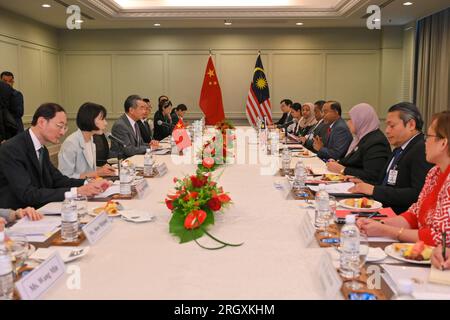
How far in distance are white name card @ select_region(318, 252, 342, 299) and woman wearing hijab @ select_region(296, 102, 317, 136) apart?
19.1ft

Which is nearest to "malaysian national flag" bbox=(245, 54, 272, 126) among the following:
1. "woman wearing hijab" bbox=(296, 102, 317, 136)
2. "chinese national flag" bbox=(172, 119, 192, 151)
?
"woman wearing hijab" bbox=(296, 102, 317, 136)

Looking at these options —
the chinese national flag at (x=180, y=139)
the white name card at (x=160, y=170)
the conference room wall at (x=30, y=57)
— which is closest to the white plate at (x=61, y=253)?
the white name card at (x=160, y=170)

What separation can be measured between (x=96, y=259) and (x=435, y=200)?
1.35 m

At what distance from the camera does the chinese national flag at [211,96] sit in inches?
374

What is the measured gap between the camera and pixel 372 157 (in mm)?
3490

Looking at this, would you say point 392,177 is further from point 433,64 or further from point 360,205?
point 433,64

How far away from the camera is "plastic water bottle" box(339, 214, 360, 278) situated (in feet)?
4.79

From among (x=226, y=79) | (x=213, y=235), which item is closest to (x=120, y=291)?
(x=213, y=235)

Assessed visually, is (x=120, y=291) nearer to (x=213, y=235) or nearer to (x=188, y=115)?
(x=213, y=235)

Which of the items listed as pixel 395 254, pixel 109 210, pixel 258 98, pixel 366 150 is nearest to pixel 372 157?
pixel 366 150

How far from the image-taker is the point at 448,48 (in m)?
7.55

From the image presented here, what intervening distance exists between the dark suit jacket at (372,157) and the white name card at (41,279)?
2.49 meters

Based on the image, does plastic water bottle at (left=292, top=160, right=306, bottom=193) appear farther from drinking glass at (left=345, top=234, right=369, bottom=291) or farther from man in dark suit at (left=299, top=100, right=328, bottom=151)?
man in dark suit at (left=299, top=100, right=328, bottom=151)

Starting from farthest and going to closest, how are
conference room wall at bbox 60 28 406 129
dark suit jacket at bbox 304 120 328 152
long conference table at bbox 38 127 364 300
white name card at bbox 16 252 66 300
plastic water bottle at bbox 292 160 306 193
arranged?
conference room wall at bbox 60 28 406 129, dark suit jacket at bbox 304 120 328 152, plastic water bottle at bbox 292 160 306 193, long conference table at bbox 38 127 364 300, white name card at bbox 16 252 66 300
